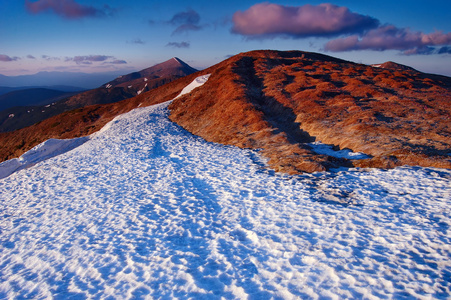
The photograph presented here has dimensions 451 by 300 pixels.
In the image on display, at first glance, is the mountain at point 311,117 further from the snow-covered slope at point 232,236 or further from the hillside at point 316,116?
the snow-covered slope at point 232,236

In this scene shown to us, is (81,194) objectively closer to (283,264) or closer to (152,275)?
(152,275)

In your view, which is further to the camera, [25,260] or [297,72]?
[297,72]

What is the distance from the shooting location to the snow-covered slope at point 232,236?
24.4ft

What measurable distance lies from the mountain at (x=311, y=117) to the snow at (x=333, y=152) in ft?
1.36

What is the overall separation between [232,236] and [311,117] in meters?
21.6

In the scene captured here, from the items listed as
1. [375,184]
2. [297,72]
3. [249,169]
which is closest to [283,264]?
[375,184]

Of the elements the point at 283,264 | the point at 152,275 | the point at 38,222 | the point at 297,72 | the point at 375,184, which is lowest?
the point at 38,222

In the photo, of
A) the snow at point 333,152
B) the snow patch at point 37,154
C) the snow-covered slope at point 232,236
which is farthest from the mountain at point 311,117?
the snow patch at point 37,154

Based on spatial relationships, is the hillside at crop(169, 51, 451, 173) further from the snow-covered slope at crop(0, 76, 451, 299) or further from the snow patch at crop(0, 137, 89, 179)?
the snow patch at crop(0, 137, 89, 179)

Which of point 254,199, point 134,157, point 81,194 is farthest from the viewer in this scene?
point 134,157

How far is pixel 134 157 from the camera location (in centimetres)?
2395

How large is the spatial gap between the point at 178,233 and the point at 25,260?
6410 mm

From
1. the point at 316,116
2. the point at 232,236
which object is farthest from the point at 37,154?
the point at 316,116

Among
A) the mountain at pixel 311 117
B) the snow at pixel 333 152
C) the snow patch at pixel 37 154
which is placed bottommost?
the snow patch at pixel 37 154
